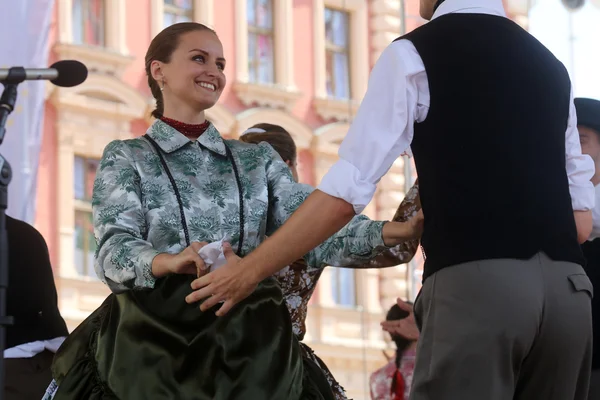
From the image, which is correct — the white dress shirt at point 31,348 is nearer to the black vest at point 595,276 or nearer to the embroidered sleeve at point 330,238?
the embroidered sleeve at point 330,238

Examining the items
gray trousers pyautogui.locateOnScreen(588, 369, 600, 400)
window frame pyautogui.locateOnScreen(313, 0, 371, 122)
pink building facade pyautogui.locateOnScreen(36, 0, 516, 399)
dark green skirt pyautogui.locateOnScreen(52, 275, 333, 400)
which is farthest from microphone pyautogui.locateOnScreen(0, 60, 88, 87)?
window frame pyautogui.locateOnScreen(313, 0, 371, 122)

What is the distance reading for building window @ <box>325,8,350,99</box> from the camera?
38.8ft

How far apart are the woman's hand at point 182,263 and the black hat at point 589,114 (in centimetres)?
131

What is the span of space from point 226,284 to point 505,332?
60 cm

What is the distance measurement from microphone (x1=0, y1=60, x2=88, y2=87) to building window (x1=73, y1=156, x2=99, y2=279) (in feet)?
20.3

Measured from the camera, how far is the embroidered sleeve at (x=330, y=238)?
9.41ft

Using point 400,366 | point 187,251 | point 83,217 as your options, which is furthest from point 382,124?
point 83,217

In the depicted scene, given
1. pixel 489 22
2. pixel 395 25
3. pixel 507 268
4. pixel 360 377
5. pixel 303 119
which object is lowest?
pixel 360 377

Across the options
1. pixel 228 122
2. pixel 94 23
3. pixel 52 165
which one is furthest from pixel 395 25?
pixel 52 165

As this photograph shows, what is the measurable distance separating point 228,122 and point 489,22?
8117 millimetres

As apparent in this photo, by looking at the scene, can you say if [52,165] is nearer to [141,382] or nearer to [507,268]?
[141,382]

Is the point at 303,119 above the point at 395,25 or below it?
below

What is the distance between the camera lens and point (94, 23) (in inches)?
389

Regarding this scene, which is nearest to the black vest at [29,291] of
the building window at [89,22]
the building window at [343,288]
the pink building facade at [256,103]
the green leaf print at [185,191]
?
the green leaf print at [185,191]
